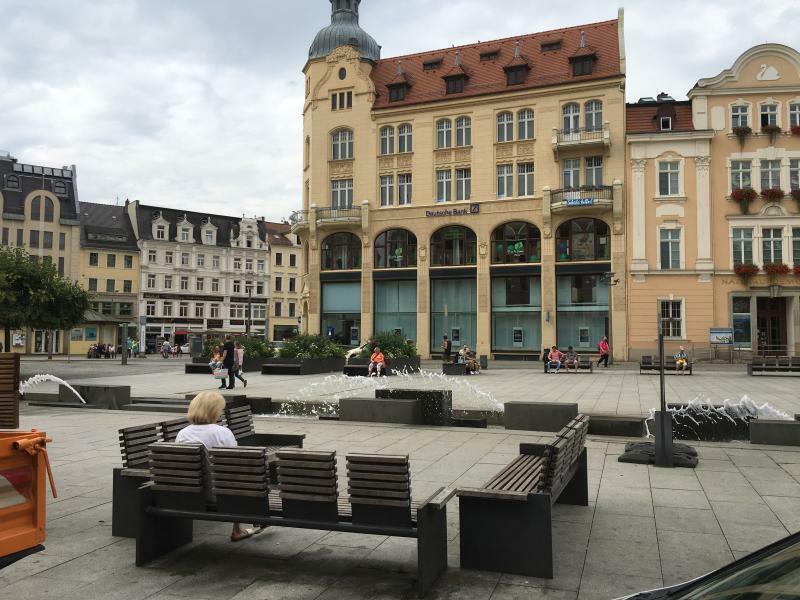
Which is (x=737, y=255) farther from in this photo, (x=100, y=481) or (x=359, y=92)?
(x=100, y=481)

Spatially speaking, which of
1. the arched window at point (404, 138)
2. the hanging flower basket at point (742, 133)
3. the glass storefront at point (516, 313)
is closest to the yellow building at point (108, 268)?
the arched window at point (404, 138)

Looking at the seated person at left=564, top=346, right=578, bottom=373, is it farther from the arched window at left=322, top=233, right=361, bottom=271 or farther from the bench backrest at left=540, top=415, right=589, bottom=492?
the bench backrest at left=540, top=415, right=589, bottom=492

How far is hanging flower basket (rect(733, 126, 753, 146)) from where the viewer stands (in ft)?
130

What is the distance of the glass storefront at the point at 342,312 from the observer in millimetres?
48000

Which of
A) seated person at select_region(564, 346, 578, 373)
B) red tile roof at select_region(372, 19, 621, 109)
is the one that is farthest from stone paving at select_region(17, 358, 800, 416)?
red tile roof at select_region(372, 19, 621, 109)

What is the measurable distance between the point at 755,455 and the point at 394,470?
274 inches

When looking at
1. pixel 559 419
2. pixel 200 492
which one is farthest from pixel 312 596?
pixel 559 419

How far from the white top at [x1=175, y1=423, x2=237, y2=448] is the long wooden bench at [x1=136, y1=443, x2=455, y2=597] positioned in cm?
44

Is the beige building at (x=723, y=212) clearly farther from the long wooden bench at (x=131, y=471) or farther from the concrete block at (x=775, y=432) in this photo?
the long wooden bench at (x=131, y=471)

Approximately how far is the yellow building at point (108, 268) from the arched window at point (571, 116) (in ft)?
154

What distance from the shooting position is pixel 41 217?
218ft

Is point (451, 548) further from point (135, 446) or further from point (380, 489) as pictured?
point (135, 446)

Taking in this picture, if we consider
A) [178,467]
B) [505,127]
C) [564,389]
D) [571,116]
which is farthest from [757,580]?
[505,127]

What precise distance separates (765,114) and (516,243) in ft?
53.4
